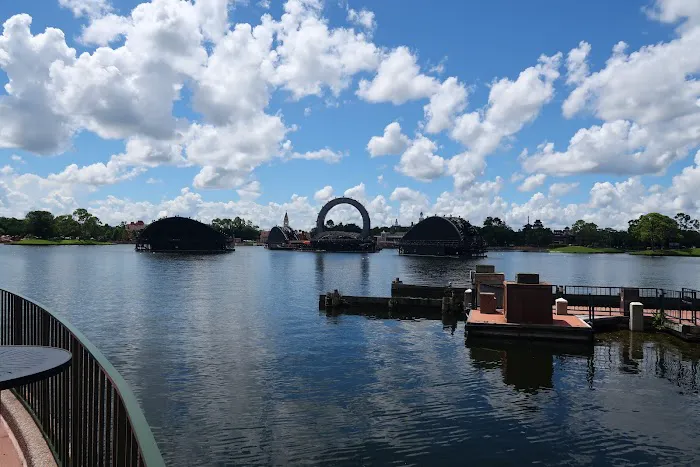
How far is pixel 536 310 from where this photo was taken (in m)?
40.6

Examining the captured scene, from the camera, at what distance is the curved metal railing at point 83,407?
6.11 metres

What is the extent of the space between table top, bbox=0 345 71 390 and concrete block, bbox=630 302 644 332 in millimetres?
46973

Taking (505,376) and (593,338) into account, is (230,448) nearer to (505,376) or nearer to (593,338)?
(505,376)

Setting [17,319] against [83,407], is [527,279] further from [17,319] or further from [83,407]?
[83,407]

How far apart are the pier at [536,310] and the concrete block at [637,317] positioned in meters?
0.08

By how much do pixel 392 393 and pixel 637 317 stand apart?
29.3 meters

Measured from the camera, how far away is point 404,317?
54.6m

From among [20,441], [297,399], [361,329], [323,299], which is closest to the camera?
[20,441]

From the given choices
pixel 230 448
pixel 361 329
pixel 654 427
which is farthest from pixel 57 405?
pixel 361 329

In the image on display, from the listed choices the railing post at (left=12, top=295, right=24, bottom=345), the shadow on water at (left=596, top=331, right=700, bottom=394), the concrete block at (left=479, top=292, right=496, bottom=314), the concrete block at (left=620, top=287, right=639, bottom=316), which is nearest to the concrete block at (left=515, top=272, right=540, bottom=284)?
the concrete block at (left=479, top=292, right=496, bottom=314)

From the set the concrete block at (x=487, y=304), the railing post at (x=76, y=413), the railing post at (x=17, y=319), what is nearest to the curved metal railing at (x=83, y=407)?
the railing post at (x=76, y=413)

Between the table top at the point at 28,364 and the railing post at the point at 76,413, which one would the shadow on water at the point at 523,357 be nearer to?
the railing post at the point at 76,413

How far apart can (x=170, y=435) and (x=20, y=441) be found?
10600 millimetres

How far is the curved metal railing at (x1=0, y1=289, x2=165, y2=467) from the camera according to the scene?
6.11 metres
